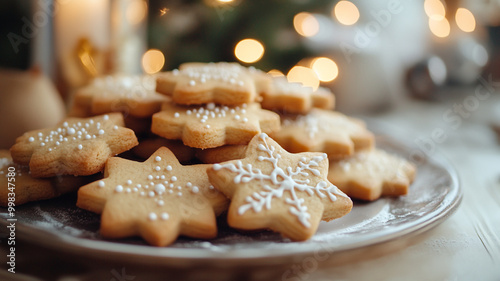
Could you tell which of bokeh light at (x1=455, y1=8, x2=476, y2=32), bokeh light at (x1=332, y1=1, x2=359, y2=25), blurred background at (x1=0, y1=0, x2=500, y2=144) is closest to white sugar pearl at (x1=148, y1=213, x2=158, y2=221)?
blurred background at (x1=0, y1=0, x2=500, y2=144)

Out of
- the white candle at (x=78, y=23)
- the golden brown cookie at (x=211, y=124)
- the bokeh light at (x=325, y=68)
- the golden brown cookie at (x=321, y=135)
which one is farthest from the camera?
the bokeh light at (x=325, y=68)

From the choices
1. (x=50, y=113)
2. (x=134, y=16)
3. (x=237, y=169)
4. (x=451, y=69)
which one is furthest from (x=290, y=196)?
(x=451, y=69)

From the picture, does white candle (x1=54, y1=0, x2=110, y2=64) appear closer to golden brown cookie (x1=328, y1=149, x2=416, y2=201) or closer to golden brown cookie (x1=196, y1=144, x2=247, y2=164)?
golden brown cookie (x1=196, y1=144, x2=247, y2=164)

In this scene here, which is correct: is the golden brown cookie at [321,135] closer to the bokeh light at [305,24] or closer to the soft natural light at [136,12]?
the bokeh light at [305,24]

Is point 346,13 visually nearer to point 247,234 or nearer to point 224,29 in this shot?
point 224,29

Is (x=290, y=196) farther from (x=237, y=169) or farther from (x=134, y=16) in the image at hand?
(x=134, y=16)

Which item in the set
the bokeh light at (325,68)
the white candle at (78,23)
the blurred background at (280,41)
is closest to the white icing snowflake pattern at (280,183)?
the blurred background at (280,41)

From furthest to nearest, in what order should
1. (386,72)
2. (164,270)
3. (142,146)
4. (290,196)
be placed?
(386,72), (142,146), (290,196), (164,270)
